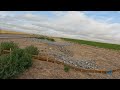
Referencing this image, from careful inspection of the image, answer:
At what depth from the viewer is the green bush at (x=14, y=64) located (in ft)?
16.9

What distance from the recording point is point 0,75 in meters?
4.97

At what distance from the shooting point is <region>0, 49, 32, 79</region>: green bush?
202 inches

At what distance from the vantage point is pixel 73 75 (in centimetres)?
680

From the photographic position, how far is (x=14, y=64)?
5766mm
